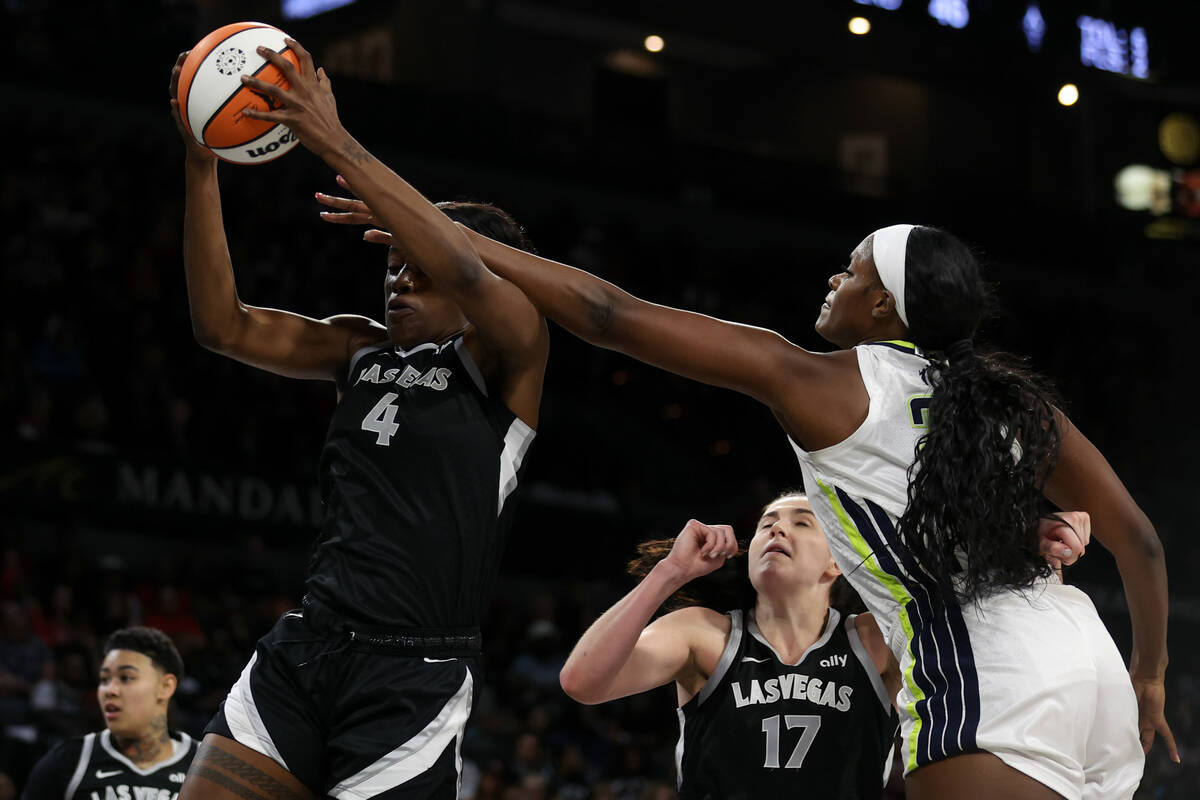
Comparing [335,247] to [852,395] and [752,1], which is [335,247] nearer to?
[752,1]

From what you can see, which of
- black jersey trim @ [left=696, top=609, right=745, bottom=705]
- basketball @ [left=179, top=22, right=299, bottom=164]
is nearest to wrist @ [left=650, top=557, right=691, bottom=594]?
black jersey trim @ [left=696, top=609, right=745, bottom=705]

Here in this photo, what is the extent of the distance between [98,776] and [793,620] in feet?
9.75

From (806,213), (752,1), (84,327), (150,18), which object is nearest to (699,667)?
(84,327)

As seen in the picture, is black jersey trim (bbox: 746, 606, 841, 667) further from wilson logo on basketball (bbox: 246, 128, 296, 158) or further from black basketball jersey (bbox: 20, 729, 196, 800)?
black basketball jersey (bbox: 20, 729, 196, 800)

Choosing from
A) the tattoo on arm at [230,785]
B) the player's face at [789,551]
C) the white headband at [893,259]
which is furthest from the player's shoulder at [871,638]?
the tattoo on arm at [230,785]

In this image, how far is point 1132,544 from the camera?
3232 mm

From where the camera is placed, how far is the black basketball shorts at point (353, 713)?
10.5ft

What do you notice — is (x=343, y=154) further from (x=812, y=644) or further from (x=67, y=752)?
(x=67, y=752)

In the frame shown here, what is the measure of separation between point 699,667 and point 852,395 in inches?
55.4

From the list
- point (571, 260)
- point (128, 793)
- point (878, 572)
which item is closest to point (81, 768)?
point (128, 793)

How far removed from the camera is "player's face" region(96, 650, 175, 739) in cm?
548

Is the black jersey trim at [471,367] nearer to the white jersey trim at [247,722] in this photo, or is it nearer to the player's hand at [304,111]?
the player's hand at [304,111]

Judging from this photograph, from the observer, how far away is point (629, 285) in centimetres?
1691

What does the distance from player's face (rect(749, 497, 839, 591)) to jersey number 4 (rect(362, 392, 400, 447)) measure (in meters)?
1.34
